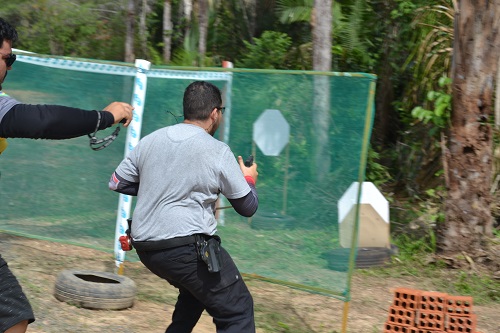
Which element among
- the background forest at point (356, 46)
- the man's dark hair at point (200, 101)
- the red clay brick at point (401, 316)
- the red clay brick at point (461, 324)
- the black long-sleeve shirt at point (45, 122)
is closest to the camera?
the black long-sleeve shirt at point (45, 122)

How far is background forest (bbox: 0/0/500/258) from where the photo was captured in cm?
995

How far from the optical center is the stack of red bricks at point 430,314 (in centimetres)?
559

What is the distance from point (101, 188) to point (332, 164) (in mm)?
2749

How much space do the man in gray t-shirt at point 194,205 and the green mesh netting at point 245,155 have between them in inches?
70.6

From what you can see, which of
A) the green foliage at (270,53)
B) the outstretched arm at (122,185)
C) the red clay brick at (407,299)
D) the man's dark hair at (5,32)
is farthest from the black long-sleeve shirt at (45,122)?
the green foliage at (270,53)

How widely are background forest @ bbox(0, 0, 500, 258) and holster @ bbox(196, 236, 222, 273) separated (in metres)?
4.43

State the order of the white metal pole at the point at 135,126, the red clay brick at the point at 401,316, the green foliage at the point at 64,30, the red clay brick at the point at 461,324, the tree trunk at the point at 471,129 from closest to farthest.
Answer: the red clay brick at the point at 461,324 < the red clay brick at the point at 401,316 < the white metal pole at the point at 135,126 < the tree trunk at the point at 471,129 < the green foliage at the point at 64,30

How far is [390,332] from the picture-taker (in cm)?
568

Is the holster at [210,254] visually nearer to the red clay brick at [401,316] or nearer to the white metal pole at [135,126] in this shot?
the red clay brick at [401,316]

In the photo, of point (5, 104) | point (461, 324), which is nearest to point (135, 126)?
point (461, 324)

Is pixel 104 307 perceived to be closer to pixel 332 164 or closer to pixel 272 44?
pixel 332 164

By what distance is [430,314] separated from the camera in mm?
5625

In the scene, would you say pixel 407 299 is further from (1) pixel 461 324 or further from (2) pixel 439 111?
(2) pixel 439 111

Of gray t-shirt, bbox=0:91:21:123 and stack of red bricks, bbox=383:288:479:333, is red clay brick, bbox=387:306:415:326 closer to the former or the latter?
stack of red bricks, bbox=383:288:479:333
